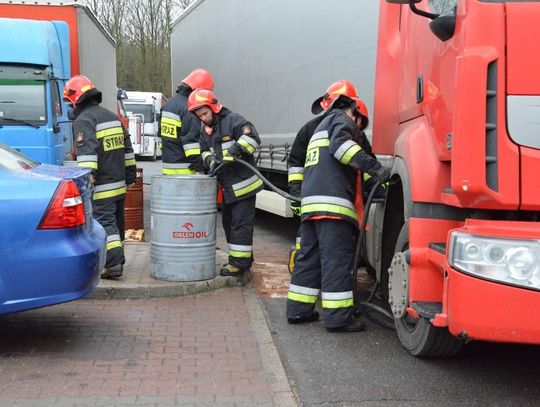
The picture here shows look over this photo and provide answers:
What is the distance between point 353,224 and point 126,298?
215 centimetres

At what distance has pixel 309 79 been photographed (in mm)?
7238

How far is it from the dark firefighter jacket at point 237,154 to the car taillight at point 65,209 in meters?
2.00

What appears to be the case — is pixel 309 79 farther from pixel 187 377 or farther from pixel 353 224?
pixel 187 377

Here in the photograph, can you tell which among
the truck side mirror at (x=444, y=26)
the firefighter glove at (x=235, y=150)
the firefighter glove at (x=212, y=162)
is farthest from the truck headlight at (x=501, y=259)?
the firefighter glove at (x=212, y=162)

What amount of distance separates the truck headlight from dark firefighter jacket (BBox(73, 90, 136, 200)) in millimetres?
3849

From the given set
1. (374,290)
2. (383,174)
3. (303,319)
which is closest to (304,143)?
(383,174)

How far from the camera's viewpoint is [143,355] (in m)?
4.31

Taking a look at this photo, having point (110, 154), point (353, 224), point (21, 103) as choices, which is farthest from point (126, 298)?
point (21, 103)

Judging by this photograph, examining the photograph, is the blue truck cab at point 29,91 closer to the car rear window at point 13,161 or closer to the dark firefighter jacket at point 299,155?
the car rear window at point 13,161

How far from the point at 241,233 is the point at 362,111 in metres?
1.75

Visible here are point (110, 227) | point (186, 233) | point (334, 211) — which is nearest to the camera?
point (334, 211)

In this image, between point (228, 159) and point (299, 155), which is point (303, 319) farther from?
point (228, 159)

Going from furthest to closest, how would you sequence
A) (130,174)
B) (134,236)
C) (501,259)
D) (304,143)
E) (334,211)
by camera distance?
1. (134,236)
2. (130,174)
3. (304,143)
4. (334,211)
5. (501,259)

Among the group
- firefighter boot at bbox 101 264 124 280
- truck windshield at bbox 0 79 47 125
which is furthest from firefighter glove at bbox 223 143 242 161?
truck windshield at bbox 0 79 47 125
